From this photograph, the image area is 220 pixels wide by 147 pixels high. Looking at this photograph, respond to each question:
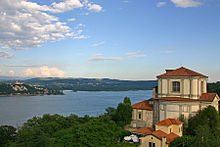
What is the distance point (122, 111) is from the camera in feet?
80.5

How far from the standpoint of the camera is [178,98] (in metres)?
Result: 21.8

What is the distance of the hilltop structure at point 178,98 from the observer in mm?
20891

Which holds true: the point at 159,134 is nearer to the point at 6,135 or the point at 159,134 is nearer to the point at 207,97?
the point at 207,97

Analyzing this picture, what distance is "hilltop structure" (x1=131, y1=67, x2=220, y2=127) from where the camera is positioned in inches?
822

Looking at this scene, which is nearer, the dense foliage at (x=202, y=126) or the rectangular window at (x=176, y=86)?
the dense foliage at (x=202, y=126)

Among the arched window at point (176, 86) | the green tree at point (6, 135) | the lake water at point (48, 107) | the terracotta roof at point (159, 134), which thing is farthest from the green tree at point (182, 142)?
the lake water at point (48, 107)

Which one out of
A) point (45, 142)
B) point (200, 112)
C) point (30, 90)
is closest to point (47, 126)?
point (45, 142)

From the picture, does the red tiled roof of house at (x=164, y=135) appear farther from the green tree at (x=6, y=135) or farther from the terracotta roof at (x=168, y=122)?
the green tree at (x=6, y=135)

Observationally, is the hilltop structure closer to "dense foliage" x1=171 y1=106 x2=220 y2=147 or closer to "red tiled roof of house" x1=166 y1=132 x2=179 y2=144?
"dense foliage" x1=171 y1=106 x2=220 y2=147

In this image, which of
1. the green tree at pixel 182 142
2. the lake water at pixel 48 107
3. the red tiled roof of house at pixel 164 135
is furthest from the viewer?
the lake water at pixel 48 107

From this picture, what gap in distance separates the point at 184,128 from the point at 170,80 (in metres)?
4.95

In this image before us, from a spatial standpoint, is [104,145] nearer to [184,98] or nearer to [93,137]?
[93,137]

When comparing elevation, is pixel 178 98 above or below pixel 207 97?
below

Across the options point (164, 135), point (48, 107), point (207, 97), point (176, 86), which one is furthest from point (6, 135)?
point (48, 107)
